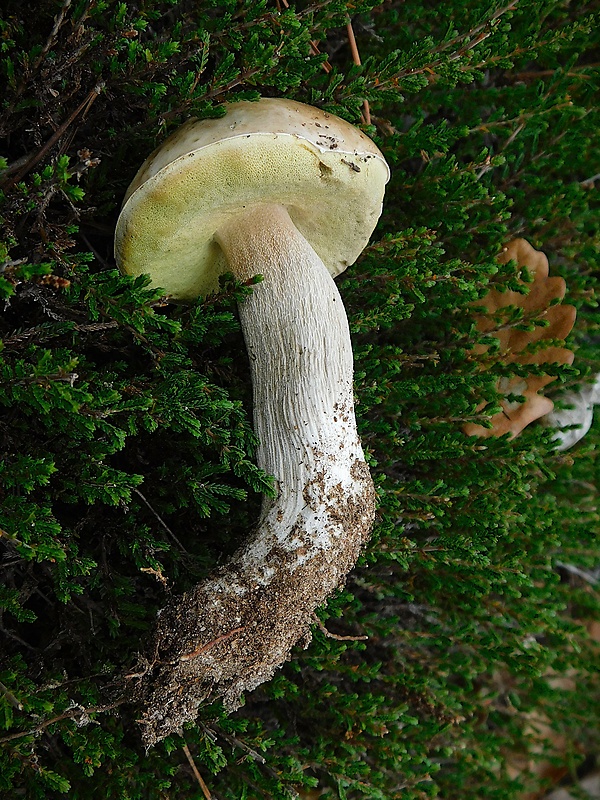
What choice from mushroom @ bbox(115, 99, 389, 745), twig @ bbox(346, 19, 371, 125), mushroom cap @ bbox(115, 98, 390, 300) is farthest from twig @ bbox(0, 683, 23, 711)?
twig @ bbox(346, 19, 371, 125)

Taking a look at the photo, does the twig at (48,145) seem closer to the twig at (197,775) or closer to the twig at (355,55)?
the twig at (355,55)

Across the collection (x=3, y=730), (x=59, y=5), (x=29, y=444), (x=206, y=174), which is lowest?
(x=3, y=730)

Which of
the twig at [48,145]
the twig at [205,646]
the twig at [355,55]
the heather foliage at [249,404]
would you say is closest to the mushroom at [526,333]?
the heather foliage at [249,404]

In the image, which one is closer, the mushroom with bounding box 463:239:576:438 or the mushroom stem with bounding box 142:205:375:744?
the mushroom stem with bounding box 142:205:375:744

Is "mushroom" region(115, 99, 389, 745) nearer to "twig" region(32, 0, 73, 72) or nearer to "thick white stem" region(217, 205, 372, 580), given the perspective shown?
"thick white stem" region(217, 205, 372, 580)

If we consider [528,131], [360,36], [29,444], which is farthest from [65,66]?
[528,131]

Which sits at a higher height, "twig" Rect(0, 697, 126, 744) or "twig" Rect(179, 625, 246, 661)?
"twig" Rect(179, 625, 246, 661)

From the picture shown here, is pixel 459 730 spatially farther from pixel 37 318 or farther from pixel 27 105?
pixel 27 105

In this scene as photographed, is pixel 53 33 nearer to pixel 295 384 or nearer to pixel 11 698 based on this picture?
pixel 295 384
